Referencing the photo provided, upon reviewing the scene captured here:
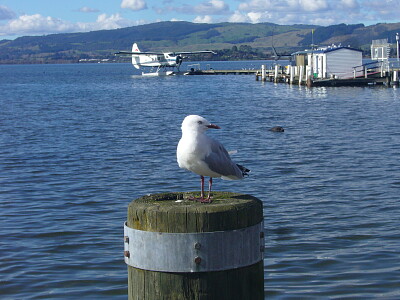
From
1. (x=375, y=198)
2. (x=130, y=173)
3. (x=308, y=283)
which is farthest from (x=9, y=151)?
(x=308, y=283)

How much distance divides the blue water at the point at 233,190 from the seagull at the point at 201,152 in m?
3.73

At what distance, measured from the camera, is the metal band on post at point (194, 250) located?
405 centimetres

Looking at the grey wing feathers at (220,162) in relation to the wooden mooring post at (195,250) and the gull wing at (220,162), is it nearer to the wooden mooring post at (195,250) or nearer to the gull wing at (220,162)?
the gull wing at (220,162)

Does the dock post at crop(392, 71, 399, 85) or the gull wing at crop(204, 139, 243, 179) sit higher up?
the gull wing at crop(204, 139, 243, 179)

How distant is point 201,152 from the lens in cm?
532

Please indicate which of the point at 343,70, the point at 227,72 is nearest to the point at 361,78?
the point at 343,70

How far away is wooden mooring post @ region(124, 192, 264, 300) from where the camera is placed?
405cm

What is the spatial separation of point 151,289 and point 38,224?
9352mm

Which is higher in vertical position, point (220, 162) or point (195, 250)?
point (220, 162)

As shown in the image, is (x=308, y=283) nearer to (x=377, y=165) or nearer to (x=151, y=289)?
(x=151, y=289)

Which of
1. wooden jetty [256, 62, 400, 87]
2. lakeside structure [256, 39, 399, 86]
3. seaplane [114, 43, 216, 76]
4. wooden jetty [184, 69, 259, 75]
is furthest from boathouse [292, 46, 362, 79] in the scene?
seaplane [114, 43, 216, 76]

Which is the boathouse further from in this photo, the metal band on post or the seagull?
the metal band on post

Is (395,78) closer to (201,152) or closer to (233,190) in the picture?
(233,190)

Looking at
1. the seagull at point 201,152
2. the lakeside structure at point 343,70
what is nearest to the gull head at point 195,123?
the seagull at point 201,152
